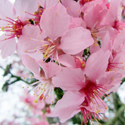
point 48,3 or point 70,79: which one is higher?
point 48,3

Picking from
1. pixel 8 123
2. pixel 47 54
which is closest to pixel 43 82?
pixel 47 54

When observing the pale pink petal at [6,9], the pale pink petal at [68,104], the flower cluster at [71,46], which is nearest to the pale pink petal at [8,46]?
the flower cluster at [71,46]

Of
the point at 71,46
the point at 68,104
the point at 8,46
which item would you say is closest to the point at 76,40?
the point at 71,46

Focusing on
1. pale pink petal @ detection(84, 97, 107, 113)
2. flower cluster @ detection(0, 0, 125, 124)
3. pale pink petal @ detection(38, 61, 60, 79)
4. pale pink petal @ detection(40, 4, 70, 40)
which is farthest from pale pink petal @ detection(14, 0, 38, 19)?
pale pink petal @ detection(84, 97, 107, 113)

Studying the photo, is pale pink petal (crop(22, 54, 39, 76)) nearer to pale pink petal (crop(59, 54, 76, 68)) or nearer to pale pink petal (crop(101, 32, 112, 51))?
pale pink petal (crop(59, 54, 76, 68))

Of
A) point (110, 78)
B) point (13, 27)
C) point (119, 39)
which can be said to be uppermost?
point (13, 27)

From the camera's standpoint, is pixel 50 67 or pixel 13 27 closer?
pixel 50 67

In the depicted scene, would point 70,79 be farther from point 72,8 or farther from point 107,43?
point 72,8
